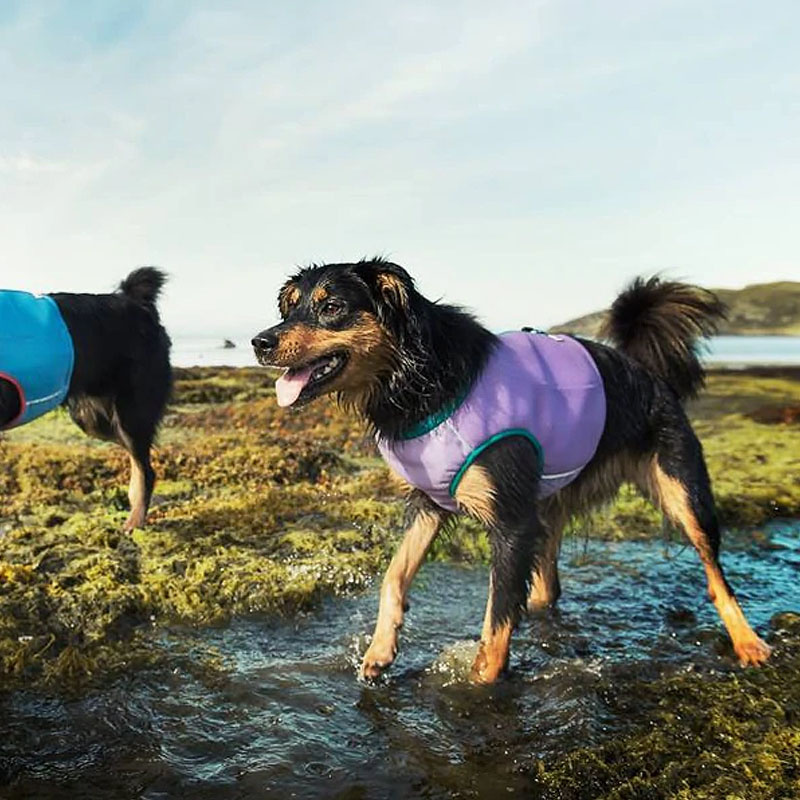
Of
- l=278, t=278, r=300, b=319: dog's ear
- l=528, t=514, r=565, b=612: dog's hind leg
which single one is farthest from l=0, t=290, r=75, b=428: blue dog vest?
l=528, t=514, r=565, b=612: dog's hind leg

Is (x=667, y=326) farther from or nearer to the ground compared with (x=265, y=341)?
nearer to the ground

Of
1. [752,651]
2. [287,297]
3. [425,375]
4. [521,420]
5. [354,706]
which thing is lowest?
[752,651]

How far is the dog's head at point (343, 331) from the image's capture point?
3.96 m

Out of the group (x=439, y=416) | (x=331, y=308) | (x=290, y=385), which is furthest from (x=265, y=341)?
(x=439, y=416)

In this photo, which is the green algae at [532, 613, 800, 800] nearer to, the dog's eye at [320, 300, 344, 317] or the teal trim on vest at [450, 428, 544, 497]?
the teal trim on vest at [450, 428, 544, 497]

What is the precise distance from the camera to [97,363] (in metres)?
6.73

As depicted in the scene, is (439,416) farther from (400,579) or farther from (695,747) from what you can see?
(695,747)

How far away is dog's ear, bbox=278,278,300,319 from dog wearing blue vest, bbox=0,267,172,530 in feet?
7.88

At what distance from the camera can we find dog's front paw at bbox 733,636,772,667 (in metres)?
4.50

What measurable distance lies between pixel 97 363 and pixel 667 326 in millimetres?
4449

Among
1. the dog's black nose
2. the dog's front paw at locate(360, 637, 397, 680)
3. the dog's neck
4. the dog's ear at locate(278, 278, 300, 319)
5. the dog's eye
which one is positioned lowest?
the dog's front paw at locate(360, 637, 397, 680)

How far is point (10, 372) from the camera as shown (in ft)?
19.0

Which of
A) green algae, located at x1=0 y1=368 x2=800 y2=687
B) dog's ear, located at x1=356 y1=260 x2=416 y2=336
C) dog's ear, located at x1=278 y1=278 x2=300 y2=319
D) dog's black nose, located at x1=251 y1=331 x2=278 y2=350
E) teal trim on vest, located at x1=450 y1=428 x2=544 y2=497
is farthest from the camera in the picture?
green algae, located at x1=0 y1=368 x2=800 y2=687

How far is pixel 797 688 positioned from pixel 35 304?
18.1 ft
